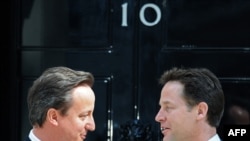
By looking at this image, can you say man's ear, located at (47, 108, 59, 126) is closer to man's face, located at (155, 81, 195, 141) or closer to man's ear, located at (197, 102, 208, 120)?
man's face, located at (155, 81, 195, 141)

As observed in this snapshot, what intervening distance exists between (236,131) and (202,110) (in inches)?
47.8

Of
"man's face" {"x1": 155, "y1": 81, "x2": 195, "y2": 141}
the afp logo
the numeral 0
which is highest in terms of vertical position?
the numeral 0

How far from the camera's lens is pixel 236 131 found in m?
6.10

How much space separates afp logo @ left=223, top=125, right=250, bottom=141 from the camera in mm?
6028

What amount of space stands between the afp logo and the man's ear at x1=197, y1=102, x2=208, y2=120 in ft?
3.54

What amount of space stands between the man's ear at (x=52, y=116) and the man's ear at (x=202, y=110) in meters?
0.73

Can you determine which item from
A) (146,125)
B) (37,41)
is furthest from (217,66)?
(37,41)

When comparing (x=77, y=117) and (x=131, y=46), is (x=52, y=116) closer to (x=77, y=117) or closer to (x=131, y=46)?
(x=77, y=117)

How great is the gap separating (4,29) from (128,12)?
0.84 meters

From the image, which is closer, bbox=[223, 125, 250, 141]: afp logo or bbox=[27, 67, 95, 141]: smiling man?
bbox=[27, 67, 95, 141]: smiling man

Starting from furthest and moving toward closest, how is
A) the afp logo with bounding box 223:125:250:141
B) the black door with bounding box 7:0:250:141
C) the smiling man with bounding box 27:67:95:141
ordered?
the black door with bounding box 7:0:250:141
the afp logo with bounding box 223:125:250:141
the smiling man with bounding box 27:67:95:141

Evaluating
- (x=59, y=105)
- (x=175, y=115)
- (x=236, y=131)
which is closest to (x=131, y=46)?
(x=236, y=131)

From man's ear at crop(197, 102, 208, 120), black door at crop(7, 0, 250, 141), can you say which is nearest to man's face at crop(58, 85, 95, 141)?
man's ear at crop(197, 102, 208, 120)

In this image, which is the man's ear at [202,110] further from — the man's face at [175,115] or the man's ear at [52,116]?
the man's ear at [52,116]
